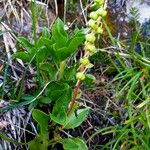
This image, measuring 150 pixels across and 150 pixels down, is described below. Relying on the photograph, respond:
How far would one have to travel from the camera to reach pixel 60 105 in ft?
7.02

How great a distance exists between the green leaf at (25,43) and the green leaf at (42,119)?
32 cm

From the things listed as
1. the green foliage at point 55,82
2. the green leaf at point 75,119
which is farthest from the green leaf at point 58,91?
the green leaf at point 75,119

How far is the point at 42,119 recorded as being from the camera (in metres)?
2.18

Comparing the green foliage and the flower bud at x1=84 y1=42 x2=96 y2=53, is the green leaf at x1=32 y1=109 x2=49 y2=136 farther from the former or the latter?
the flower bud at x1=84 y1=42 x2=96 y2=53

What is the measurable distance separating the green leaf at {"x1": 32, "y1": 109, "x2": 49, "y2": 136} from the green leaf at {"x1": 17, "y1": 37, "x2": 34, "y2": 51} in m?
0.32

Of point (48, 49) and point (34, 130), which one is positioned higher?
point (48, 49)

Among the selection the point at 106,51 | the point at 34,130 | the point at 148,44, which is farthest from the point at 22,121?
the point at 148,44

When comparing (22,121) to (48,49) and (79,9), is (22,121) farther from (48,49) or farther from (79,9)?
(79,9)

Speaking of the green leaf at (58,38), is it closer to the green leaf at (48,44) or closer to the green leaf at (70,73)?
the green leaf at (48,44)

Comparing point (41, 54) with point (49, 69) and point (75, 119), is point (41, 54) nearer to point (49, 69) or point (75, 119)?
point (49, 69)

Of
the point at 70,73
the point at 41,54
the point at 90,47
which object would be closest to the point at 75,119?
the point at 70,73

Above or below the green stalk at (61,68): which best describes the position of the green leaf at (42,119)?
below

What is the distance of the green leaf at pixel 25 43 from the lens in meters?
2.24

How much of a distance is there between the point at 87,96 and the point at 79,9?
619 millimetres
